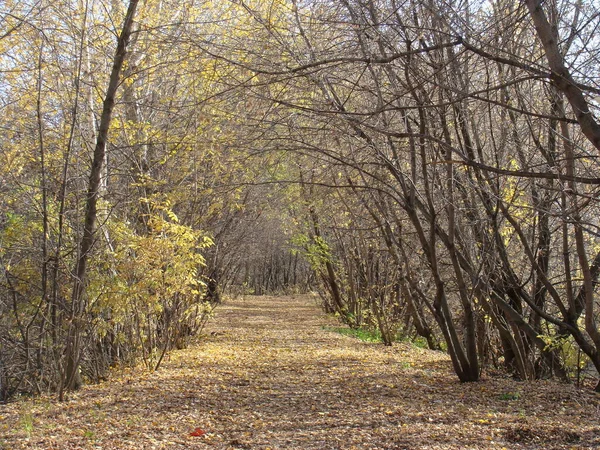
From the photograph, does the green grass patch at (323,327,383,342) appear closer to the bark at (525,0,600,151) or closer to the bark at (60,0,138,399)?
the bark at (60,0,138,399)

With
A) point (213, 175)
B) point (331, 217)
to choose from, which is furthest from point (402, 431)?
point (331, 217)

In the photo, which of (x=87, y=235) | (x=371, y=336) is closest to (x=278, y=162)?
(x=87, y=235)

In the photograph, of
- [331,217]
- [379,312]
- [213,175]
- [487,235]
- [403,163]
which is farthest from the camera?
[331,217]

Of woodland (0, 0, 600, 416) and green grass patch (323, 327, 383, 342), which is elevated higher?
woodland (0, 0, 600, 416)

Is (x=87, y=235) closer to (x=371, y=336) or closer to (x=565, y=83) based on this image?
(x=565, y=83)

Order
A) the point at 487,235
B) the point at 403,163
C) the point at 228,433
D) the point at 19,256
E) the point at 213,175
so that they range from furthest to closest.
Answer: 1. the point at 213,175
2. the point at 403,163
3. the point at 487,235
4. the point at 19,256
5. the point at 228,433

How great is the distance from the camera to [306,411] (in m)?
4.98

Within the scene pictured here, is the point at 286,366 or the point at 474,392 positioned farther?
the point at 286,366

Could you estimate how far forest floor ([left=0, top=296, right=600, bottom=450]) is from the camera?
13.3ft

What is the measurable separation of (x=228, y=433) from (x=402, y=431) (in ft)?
4.22

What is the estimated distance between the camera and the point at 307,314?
17.2 metres

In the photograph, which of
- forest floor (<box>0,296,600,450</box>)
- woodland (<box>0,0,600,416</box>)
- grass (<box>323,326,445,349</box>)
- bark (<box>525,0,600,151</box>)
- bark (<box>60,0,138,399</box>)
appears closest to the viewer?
bark (<box>525,0,600,151</box>)

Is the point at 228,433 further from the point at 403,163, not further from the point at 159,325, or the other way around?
the point at 403,163

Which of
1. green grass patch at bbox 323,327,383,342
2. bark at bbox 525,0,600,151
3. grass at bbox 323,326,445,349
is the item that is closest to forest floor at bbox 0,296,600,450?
bark at bbox 525,0,600,151
